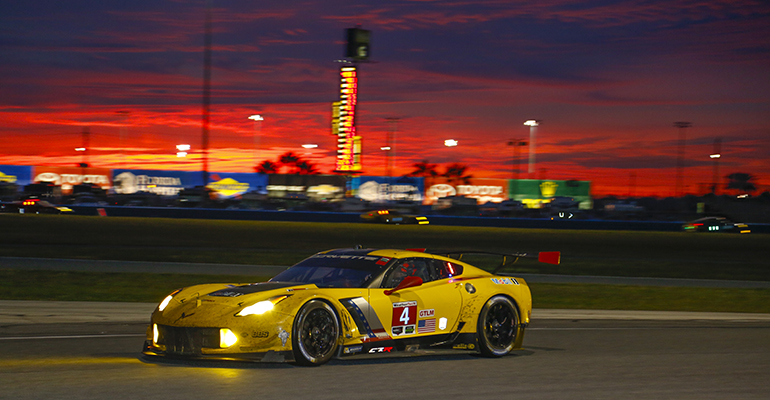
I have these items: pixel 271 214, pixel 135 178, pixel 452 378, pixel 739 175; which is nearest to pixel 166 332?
pixel 452 378

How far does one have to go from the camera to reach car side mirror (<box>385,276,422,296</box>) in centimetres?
814

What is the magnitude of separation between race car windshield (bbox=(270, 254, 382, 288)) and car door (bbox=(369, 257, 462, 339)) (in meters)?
0.19

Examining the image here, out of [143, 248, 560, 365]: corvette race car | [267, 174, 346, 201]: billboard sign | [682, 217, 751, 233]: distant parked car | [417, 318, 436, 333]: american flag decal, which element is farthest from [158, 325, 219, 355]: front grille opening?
[267, 174, 346, 201]: billboard sign

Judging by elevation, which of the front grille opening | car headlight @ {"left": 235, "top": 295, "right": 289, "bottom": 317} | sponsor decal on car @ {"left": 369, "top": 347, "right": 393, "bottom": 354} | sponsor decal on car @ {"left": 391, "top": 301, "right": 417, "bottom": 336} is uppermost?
car headlight @ {"left": 235, "top": 295, "right": 289, "bottom": 317}

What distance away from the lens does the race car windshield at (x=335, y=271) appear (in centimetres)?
825

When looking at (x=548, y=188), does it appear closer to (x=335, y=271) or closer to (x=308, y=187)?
(x=308, y=187)

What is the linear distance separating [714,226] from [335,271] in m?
46.1

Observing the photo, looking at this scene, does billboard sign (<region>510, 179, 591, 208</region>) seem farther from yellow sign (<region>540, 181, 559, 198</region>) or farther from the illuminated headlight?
the illuminated headlight

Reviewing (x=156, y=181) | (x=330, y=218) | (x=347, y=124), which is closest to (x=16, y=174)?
(x=156, y=181)

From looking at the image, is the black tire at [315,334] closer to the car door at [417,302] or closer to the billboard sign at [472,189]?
the car door at [417,302]

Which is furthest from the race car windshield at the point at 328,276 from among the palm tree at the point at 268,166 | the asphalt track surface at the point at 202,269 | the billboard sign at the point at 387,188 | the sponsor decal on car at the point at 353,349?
the palm tree at the point at 268,166

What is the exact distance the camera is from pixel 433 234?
127ft

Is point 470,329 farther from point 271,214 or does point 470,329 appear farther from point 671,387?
point 271,214

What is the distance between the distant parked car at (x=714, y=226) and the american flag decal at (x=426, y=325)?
4434 centimetres
